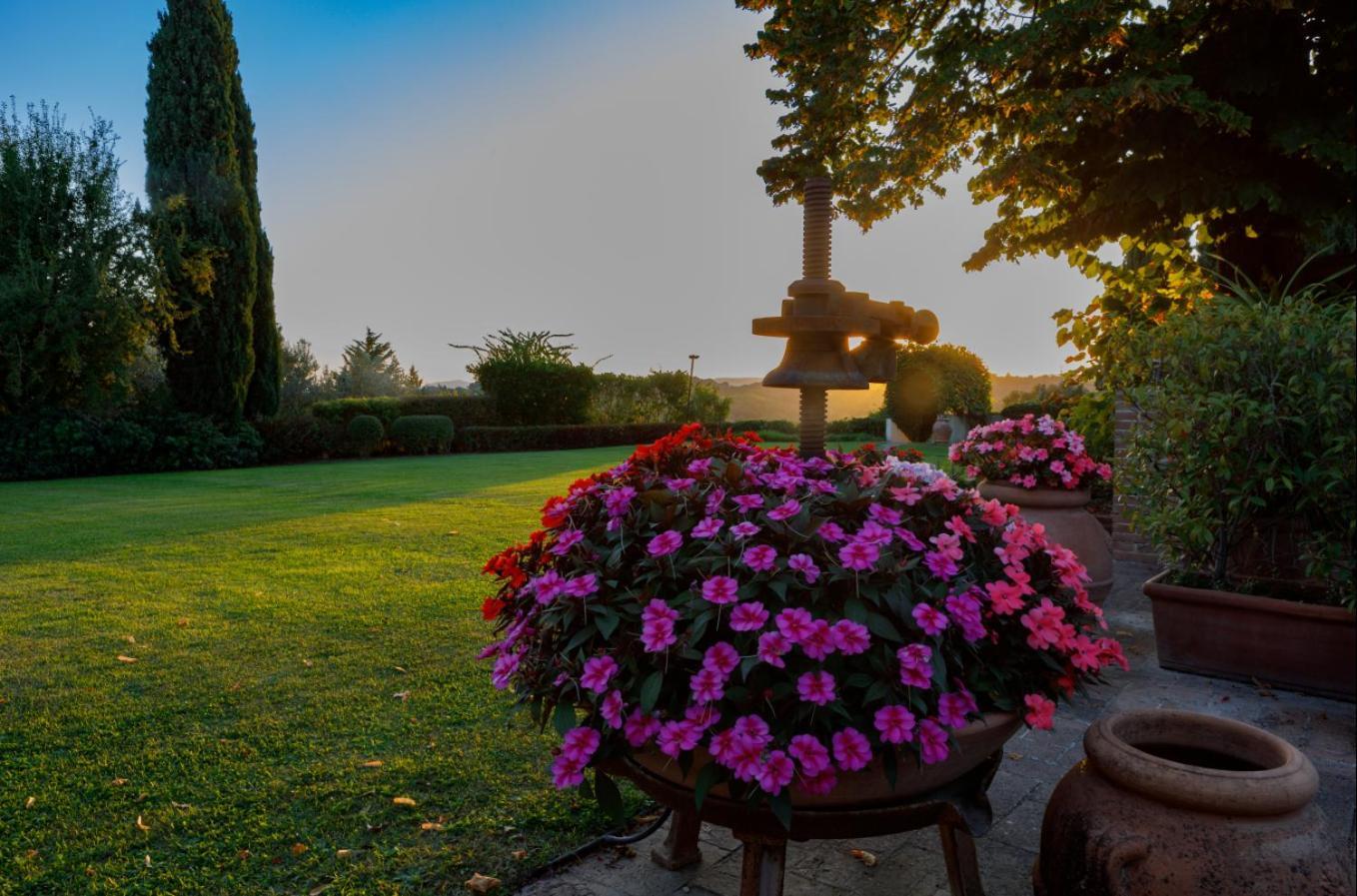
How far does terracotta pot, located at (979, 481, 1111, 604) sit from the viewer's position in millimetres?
4473

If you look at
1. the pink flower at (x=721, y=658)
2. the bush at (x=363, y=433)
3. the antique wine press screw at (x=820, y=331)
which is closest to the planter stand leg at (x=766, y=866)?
the pink flower at (x=721, y=658)

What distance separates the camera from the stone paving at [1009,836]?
1973 millimetres

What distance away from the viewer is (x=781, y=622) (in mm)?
1347

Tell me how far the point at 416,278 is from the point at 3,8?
6198mm

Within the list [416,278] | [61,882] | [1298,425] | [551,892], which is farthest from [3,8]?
[1298,425]

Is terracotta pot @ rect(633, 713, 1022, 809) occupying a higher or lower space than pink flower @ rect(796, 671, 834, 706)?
lower

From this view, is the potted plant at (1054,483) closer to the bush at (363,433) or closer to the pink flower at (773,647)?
the pink flower at (773,647)

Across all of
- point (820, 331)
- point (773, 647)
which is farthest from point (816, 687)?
point (820, 331)

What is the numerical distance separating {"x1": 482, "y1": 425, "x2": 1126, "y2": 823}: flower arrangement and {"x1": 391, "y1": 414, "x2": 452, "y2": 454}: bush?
16.3 meters

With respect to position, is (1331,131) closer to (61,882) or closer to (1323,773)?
(1323,773)

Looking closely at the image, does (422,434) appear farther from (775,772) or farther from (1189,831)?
(1189,831)

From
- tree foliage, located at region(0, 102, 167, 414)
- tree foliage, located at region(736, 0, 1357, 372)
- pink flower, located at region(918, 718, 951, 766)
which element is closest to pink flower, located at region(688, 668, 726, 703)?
pink flower, located at region(918, 718, 951, 766)

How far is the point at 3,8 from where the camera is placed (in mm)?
10969

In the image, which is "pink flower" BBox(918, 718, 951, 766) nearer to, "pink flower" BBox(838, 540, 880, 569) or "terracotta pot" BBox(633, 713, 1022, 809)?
"terracotta pot" BBox(633, 713, 1022, 809)
